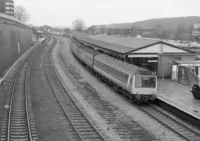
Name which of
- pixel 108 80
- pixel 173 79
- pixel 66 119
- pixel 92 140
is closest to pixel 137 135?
pixel 92 140

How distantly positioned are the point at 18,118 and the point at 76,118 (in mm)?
3282

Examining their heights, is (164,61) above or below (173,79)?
above

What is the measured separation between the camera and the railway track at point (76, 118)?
1311cm

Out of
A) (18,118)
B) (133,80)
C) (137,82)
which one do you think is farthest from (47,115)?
(137,82)

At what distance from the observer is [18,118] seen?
15.7 meters

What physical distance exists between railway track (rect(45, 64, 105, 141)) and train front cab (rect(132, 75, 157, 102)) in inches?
162

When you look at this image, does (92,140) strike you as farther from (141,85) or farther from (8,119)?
(141,85)

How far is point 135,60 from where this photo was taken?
27438mm

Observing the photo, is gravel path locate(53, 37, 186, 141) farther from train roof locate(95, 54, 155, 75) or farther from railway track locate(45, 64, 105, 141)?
train roof locate(95, 54, 155, 75)

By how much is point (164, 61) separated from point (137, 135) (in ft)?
47.4

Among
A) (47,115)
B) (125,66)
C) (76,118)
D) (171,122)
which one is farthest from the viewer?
(125,66)

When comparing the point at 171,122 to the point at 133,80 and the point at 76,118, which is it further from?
the point at 76,118

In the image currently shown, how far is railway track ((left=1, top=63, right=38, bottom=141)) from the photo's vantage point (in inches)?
512

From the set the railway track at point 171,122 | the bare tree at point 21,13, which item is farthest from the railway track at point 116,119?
the bare tree at point 21,13
